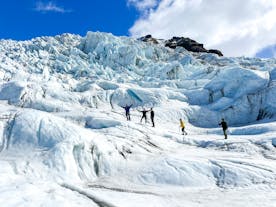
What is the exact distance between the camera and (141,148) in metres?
23.3

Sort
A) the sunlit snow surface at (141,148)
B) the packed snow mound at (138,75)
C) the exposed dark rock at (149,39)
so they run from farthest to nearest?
the exposed dark rock at (149,39) < the packed snow mound at (138,75) < the sunlit snow surface at (141,148)

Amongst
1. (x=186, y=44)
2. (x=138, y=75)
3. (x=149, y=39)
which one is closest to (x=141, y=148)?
(x=138, y=75)

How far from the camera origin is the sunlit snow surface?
1652 centimetres

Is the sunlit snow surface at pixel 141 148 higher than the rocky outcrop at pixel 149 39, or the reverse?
the rocky outcrop at pixel 149 39

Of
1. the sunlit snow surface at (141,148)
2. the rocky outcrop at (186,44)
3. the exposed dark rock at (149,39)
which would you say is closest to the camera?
the sunlit snow surface at (141,148)

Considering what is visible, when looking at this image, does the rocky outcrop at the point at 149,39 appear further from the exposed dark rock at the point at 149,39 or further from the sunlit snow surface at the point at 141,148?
the sunlit snow surface at the point at 141,148

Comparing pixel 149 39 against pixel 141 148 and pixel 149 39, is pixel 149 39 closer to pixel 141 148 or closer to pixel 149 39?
pixel 149 39

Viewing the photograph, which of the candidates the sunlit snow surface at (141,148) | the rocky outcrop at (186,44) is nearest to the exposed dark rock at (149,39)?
the rocky outcrop at (186,44)

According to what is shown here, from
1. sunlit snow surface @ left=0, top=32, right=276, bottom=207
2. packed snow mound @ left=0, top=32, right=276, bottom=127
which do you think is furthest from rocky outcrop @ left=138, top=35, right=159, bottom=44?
sunlit snow surface @ left=0, top=32, right=276, bottom=207

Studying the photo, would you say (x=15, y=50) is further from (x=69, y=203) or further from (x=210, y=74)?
(x=69, y=203)

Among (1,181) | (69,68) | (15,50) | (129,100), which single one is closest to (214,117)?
(129,100)

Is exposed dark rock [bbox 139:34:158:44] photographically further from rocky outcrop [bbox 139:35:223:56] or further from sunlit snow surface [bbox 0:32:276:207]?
sunlit snow surface [bbox 0:32:276:207]

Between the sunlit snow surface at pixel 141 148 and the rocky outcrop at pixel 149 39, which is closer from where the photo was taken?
the sunlit snow surface at pixel 141 148

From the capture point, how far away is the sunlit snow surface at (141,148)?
54.2 ft
